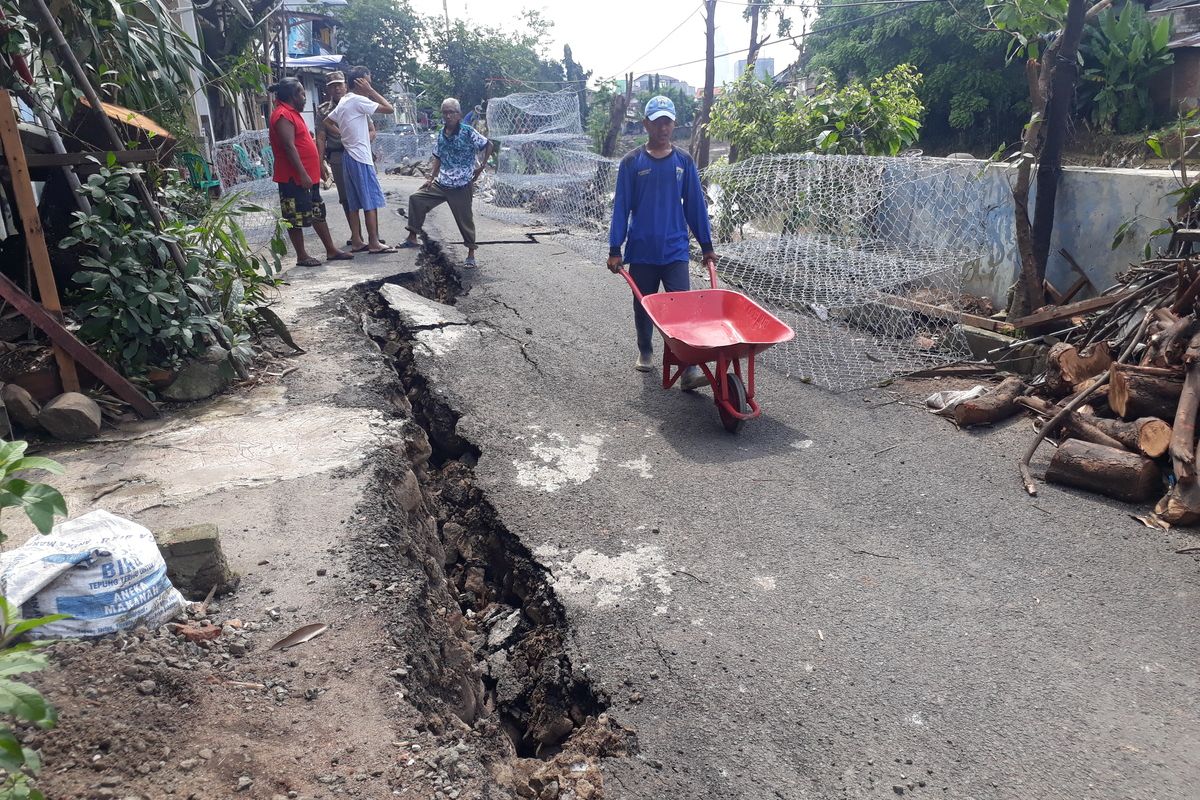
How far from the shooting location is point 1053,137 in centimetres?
614

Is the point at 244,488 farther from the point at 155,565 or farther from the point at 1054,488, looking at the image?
the point at 1054,488

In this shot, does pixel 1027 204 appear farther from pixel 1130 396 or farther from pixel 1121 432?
pixel 1121 432

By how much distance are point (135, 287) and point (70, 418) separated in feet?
2.76

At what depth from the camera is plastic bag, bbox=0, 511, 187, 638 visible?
2.53 meters

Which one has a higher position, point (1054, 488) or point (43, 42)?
point (43, 42)

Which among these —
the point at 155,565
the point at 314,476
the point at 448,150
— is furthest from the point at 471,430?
the point at 448,150

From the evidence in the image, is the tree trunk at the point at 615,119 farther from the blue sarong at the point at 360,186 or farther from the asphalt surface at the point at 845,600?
the asphalt surface at the point at 845,600

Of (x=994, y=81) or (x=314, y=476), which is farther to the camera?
Answer: (x=994, y=81)

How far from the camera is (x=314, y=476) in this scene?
4.10m

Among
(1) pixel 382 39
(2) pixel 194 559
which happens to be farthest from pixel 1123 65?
(1) pixel 382 39

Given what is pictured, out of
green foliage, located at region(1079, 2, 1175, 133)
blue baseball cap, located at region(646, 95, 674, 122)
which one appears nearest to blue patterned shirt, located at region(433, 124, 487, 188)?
blue baseball cap, located at region(646, 95, 674, 122)

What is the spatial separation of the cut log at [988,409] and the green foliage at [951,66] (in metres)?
16.4

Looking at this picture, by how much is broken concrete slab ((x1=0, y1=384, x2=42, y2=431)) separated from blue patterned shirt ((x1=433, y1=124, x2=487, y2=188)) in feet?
16.9

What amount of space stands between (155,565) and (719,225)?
7569mm
